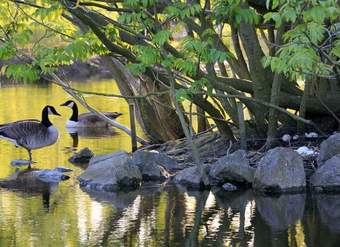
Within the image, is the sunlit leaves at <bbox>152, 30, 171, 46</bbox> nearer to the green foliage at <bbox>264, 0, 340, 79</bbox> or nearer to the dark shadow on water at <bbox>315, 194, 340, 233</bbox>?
the green foliage at <bbox>264, 0, 340, 79</bbox>

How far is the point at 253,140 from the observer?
53.5 ft

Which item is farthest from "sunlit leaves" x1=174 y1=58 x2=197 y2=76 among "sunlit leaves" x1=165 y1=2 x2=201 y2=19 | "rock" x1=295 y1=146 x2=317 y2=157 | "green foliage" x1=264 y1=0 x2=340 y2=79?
"rock" x1=295 y1=146 x2=317 y2=157

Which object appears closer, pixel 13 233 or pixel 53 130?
pixel 13 233

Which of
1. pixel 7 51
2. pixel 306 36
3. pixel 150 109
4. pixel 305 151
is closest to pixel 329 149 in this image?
pixel 305 151

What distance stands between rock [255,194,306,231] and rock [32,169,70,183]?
391 centimetres

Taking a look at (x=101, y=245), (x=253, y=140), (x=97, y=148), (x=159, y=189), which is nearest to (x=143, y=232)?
(x=101, y=245)

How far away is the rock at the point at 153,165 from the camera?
14781 millimetres

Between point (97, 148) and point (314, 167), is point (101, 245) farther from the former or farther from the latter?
point (97, 148)

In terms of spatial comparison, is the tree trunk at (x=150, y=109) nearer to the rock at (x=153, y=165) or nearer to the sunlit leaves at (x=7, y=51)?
the rock at (x=153, y=165)

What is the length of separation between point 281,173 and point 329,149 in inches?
43.3

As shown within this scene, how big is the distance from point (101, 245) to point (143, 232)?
0.84 m

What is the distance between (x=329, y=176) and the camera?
13.4 meters

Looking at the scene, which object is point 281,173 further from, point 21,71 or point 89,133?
point 89,133

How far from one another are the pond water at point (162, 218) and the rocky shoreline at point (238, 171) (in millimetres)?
349
